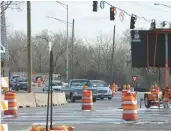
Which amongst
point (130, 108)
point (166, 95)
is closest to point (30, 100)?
point (166, 95)

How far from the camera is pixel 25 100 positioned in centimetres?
2867

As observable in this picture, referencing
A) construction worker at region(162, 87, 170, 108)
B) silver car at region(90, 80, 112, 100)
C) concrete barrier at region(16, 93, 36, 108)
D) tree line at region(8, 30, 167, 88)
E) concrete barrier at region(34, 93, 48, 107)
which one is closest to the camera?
construction worker at region(162, 87, 170, 108)

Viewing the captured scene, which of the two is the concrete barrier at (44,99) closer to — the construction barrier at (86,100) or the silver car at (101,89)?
the silver car at (101,89)

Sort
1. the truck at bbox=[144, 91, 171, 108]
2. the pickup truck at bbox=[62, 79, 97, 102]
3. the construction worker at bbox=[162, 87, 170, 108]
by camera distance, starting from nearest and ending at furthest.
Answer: the construction worker at bbox=[162, 87, 170, 108] < the truck at bbox=[144, 91, 171, 108] < the pickup truck at bbox=[62, 79, 97, 102]

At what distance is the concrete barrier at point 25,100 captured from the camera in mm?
28250

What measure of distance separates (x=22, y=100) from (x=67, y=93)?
7.11 meters

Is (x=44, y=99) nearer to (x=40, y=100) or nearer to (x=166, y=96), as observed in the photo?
(x=40, y=100)

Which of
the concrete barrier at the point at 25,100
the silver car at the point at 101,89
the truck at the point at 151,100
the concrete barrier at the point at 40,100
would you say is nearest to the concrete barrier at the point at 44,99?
the concrete barrier at the point at 40,100

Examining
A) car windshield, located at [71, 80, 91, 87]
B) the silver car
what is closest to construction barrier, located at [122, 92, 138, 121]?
car windshield, located at [71, 80, 91, 87]

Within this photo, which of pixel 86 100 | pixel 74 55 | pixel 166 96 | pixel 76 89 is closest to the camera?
pixel 86 100

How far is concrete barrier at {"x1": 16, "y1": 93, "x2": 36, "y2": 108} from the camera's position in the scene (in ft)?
92.7

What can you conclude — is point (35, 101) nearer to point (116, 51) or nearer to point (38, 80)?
point (38, 80)

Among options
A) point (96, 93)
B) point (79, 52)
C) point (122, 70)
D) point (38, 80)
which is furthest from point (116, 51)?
point (96, 93)

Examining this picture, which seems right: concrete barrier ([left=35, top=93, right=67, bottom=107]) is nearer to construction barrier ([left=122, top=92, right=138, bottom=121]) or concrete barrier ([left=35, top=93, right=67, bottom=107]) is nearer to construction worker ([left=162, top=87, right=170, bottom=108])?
construction worker ([left=162, top=87, right=170, bottom=108])
